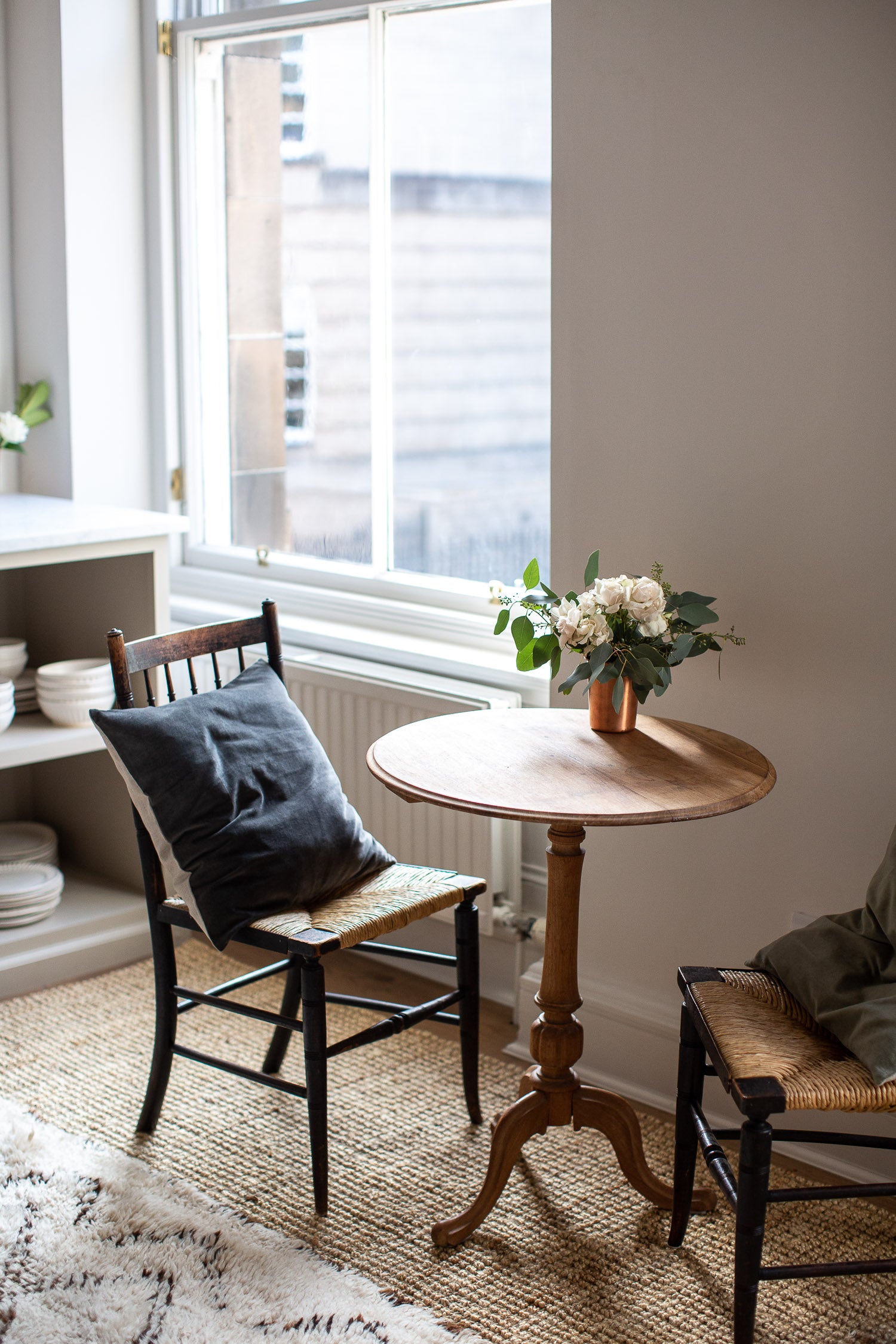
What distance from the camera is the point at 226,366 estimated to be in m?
3.62

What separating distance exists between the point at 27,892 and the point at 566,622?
5.23 ft

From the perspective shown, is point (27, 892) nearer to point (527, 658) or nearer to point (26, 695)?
point (26, 695)

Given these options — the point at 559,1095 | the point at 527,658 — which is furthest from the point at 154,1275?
the point at 527,658

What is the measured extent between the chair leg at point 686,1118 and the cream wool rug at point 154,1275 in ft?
1.27

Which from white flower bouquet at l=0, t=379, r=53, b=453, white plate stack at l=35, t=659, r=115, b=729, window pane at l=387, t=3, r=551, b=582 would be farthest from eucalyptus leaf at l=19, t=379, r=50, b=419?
window pane at l=387, t=3, r=551, b=582

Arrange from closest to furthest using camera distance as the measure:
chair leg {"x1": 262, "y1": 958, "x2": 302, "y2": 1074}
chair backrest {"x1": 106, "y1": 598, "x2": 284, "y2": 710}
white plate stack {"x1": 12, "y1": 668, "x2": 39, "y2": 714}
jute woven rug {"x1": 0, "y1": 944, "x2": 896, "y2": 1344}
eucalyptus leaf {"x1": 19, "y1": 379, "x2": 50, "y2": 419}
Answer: jute woven rug {"x1": 0, "y1": 944, "x2": 896, "y2": 1344}, chair backrest {"x1": 106, "y1": 598, "x2": 284, "y2": 710}, chair leg {"x1": 262, "y1": 958, "x2": 302, "y2": 1074}, white plate stack {"x1": 12, "y1": 668, "x2": 39, "y2": 714}, eucalyptus leaf {"x1": 19, "y1": 379, "x2": 50, "y2": 419}

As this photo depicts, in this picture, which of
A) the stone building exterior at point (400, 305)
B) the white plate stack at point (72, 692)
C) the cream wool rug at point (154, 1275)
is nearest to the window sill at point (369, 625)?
the stone building exterior at point (400, 305)

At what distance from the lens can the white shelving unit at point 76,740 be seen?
2.93 metres

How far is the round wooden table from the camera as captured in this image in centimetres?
185

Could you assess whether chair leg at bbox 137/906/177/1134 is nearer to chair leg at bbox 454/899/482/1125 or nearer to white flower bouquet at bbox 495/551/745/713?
chair leg at bbox 454/899/482/1125

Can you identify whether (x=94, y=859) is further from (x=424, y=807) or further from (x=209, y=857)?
(x=209, y=857)

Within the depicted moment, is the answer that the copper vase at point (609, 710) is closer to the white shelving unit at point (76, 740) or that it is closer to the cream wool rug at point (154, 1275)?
the cream wool rug at point (154, 1275)

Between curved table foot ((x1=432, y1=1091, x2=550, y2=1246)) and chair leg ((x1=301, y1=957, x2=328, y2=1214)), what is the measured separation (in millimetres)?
226

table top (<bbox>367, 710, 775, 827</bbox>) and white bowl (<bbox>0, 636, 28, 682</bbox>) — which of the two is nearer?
table top (<bbox>367, 710, 775, 827</bbox>)
